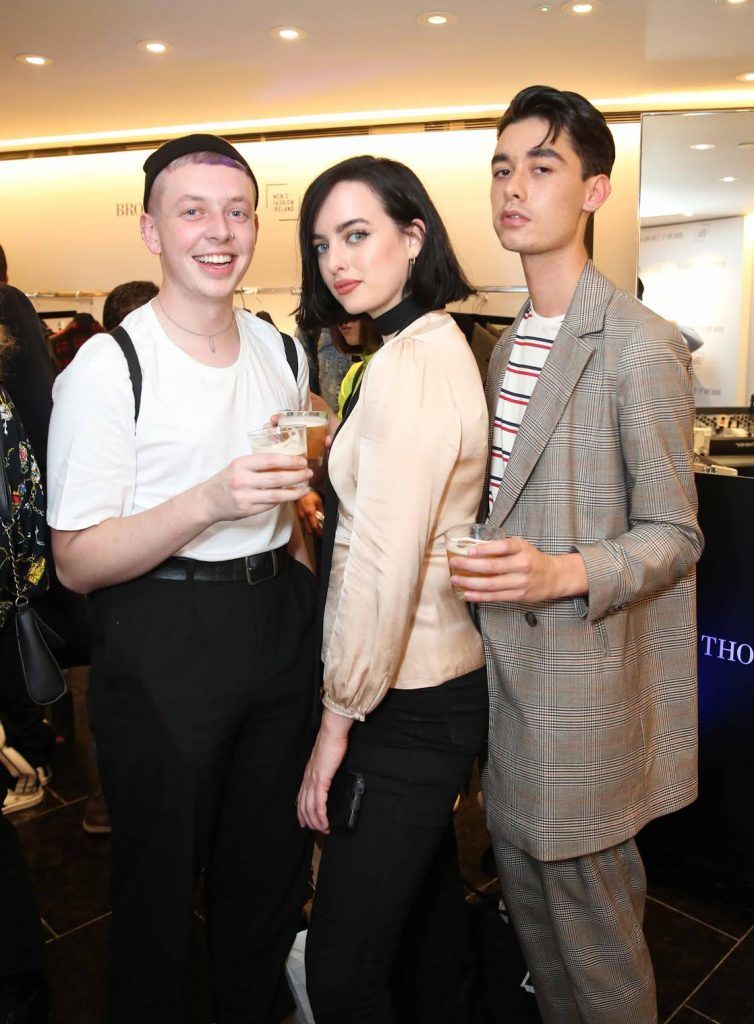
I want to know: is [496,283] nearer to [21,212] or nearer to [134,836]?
[21,212]

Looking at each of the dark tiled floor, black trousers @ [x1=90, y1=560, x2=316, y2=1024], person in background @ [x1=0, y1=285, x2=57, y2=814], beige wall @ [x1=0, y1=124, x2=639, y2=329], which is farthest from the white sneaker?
beige wall @ [x1=0, y1=124, x2=639, y2=329]

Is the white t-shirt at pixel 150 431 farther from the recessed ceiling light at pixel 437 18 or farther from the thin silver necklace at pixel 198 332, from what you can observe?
the recessed ceiling light at pixel 437 18

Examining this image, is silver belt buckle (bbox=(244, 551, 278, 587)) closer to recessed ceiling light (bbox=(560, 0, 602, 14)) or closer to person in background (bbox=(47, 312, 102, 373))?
person in background (bbox=(47, 312, 102, 373))

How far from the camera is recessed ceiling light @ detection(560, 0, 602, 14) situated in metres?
4.29

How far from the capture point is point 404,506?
1357 millimetres

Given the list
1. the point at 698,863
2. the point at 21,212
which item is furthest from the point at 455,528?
the point at 21,212

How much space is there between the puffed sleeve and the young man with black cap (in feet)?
0.82

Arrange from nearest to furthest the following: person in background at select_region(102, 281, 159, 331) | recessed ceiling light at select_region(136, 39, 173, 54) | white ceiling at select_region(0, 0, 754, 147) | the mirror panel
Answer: person in background at select_region(102, 281, 159, 331) → white ceiling at select_region(0, 0, 754, 147) → recessed ceiling light at select_region(136, 39, 173, 54) → the mirror panel

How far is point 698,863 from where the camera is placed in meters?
2.61

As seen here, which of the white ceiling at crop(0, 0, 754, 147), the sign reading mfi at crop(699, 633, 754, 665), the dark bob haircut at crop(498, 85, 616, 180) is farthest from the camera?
the white ceiling at crop(0, 0, 754, 147)

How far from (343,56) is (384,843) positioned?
16.2ft

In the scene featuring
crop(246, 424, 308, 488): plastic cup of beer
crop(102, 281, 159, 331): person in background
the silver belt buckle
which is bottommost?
the silver belt buckle

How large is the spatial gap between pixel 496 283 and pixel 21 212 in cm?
451

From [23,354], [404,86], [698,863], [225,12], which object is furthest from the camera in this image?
[404,86]
